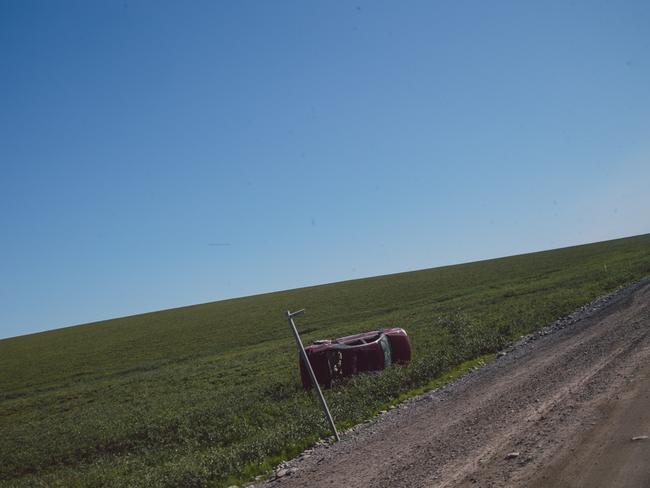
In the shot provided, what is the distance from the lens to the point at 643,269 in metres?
34.2

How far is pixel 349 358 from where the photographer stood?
18.4 meters

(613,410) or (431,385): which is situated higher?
(613,410)

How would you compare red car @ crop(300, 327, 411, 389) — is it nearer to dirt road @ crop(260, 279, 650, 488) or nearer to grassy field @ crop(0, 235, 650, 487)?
grassy field @ crop(0, 235, 650, 487)

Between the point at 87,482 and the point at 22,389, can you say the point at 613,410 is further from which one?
the point at 22,389

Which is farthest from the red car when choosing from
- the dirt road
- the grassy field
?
the dirt road

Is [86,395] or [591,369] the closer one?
[591,369]

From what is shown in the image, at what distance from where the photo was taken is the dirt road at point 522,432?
21.0ft

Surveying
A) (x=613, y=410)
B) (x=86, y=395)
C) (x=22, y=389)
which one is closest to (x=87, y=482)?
(x=613, y=410)

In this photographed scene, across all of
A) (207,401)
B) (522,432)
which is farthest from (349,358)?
(522,432)

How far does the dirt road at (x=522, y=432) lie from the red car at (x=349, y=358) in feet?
14.7

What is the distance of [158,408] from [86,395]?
14.1 metres

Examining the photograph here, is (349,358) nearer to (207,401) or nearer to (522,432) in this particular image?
(207,401)

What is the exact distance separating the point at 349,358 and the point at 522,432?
1087 cm

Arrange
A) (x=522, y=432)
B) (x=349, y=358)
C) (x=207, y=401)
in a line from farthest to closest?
1. (x=207, y=401)
2. (x=349, y=358)
3. (x=522, y=432)
